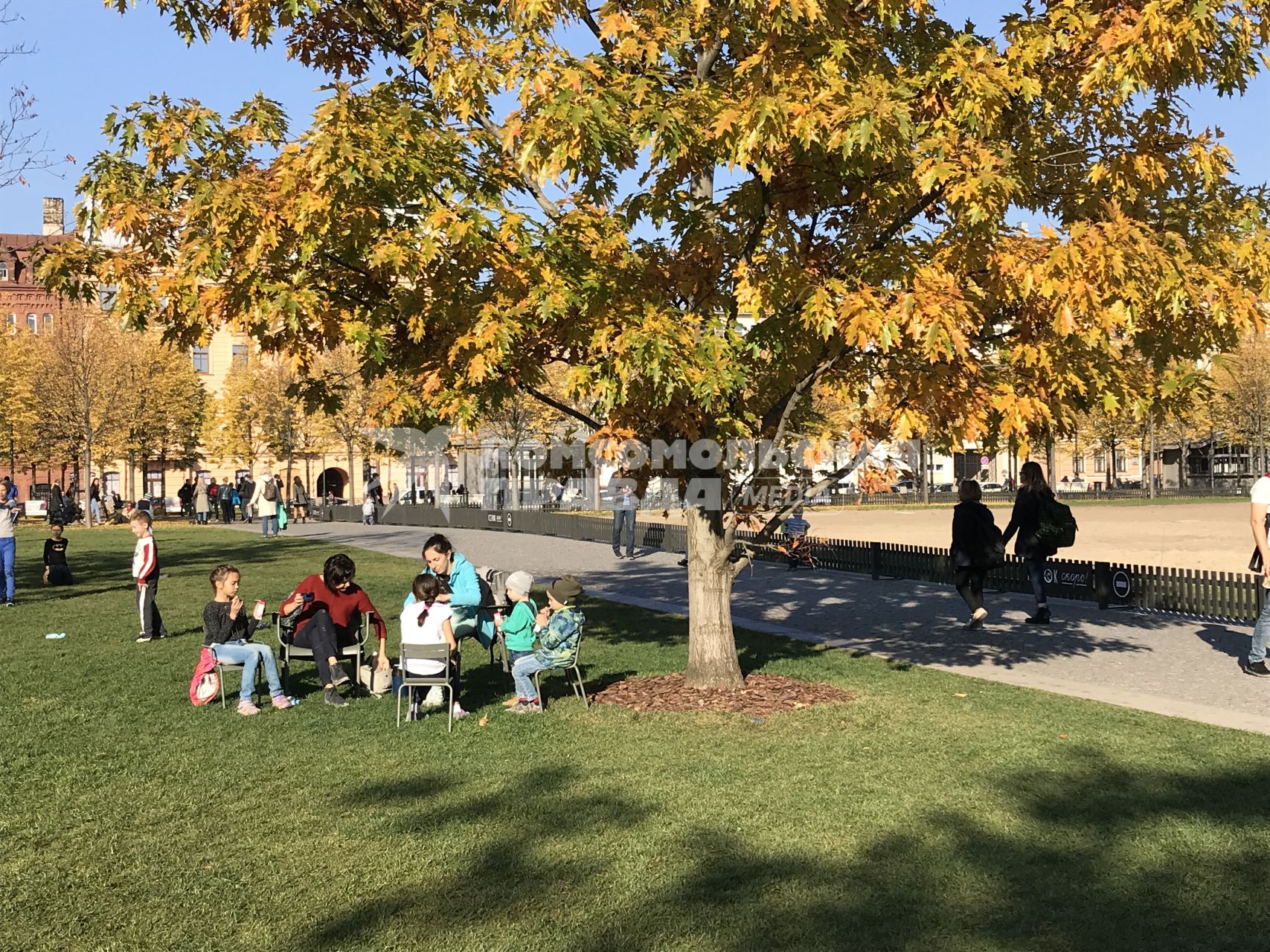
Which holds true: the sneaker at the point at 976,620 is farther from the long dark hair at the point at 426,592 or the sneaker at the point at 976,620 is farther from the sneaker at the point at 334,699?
the sneaker at the point at 334,699

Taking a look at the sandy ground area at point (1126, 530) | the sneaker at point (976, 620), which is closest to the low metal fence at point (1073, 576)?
the sneaker at point (976, 620)

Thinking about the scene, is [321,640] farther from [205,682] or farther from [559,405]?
[559,405]

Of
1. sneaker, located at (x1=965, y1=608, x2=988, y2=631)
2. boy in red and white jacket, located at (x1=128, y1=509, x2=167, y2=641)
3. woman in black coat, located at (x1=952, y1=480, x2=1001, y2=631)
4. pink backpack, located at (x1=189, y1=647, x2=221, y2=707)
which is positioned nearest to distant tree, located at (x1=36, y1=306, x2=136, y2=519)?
boy in red and white jacket, located at (x1=128, y1=509, x2=167, y2=641)

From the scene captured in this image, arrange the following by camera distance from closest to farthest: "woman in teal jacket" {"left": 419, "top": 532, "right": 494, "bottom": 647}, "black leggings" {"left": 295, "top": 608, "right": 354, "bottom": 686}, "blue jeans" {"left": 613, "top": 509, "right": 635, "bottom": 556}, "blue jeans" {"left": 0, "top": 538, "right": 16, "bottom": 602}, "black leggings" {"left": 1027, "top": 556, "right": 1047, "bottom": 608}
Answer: "black leggings" {"left": 295, "top": 608, "right": 354, "bottom": 686}, "woman in teal jacket" {"left": 419, "top": 532, "right": 494, "bottom": 647}, "black leggings" {"left": 1027, "top": 556, "right": 1047, "bottom": 608}, "blue jeans" {"left": 0, "top": 538, "right": 16, "bottom": 602}, "blue jeans" {"left": 613, "top": 509, "right": 635, "bottom": 556}

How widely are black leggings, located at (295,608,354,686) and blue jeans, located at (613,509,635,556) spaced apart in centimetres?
1456

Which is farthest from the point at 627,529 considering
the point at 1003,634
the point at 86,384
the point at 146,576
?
the point at 86,384

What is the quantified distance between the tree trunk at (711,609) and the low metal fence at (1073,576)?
0.34 metres

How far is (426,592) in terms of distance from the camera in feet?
27.8

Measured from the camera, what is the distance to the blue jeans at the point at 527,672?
8773 millimetres

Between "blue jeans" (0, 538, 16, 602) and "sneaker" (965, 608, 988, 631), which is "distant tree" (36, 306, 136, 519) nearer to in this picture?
"blue jeans" (0, 538, 16, 602)

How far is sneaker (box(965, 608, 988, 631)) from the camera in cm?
1315

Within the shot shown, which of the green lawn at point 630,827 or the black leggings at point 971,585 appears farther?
the black leggings at point 971,585

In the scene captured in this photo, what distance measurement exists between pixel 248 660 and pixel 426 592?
A: 5.50 feet

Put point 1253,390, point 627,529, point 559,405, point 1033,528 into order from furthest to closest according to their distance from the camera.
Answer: point 1253,390, point 627,529, point 1033,528, point 559,405
